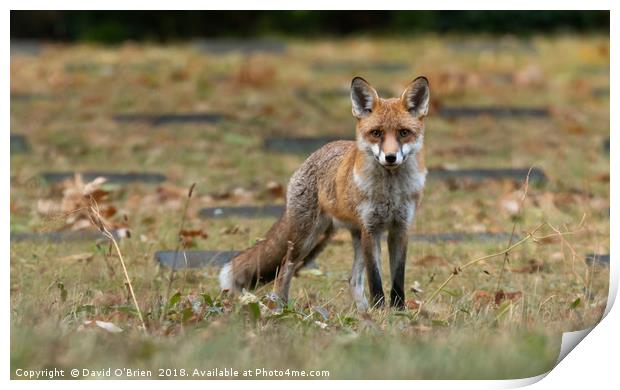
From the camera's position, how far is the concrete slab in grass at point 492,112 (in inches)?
446

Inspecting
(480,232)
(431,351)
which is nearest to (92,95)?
(480,232)

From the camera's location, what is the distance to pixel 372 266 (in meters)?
5.29

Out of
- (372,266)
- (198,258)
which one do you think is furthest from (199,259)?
(372,266)

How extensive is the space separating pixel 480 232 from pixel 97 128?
16.0ft

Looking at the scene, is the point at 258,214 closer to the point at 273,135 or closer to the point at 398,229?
Result: the point at 398,229

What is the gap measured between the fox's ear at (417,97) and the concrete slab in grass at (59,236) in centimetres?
249

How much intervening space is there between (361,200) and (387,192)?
0.13 m

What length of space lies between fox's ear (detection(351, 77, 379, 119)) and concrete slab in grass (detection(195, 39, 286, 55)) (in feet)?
29.2

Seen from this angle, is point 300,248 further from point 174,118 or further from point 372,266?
point 174,118

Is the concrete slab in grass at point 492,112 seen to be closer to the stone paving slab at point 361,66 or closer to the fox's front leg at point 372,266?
the stone paving slab at point 361,66

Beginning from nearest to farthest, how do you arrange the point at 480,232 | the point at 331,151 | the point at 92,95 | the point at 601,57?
the point at 331,151, the point at 480,232, the point at 92,95, the point at 601,57

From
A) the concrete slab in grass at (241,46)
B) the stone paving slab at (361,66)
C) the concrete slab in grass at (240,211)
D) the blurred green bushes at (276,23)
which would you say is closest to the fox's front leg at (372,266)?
the concrete slab in grass at (240,211)

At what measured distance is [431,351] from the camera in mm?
4180

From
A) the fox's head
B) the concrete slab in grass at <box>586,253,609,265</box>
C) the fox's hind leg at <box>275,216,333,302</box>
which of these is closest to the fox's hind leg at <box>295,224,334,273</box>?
the fox's hind leg at <box>275,216,333,302</box>
